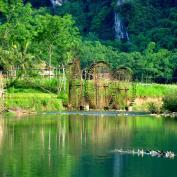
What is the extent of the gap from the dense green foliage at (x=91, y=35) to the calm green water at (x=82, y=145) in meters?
22.3

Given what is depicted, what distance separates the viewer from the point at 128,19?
12219cm

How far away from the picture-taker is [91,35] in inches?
4628

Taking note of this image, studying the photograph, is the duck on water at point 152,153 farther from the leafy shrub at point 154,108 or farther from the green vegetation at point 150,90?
the green vegetation at point 150,90

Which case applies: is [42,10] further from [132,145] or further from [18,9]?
[132,145]

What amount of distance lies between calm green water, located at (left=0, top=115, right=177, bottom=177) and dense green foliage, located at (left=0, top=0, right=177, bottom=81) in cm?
2235

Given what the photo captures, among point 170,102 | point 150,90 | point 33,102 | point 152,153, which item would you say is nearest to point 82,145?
point 152,153

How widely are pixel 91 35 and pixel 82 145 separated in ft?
266

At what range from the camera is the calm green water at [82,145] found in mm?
29656

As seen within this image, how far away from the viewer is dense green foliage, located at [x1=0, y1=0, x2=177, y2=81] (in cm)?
8112

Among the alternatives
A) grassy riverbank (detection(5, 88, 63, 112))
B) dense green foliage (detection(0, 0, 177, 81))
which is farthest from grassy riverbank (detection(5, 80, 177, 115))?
dense green foliage (detection(0, 0, 177, 81))

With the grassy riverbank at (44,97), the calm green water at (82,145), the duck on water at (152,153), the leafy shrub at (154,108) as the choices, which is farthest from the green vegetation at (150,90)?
the duck on water at (152,153)

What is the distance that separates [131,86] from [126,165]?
38.8 meters

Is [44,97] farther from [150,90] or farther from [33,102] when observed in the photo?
[150,90]

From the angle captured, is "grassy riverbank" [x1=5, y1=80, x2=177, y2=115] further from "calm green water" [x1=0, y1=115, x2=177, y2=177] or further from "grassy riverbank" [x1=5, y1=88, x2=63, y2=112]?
"calm green water" [x1=0, y1=115, x2=177, y2=177]
